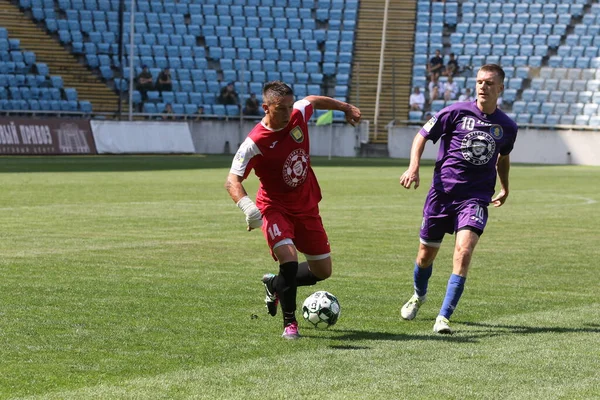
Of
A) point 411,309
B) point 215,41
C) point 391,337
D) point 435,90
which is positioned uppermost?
point 391,337

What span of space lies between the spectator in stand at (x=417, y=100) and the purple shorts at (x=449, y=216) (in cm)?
4083

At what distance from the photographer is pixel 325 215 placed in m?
19.5

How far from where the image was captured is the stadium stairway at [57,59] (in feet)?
155

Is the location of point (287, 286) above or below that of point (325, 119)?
above

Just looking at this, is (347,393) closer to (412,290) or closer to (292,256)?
(292,256)

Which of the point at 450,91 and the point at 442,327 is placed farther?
the point at 450,91

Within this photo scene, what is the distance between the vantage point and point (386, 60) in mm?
52781

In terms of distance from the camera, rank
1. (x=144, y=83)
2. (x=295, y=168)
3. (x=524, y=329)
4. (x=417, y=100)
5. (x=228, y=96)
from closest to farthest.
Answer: (x=295, y=168) → (x=524, y=329) → (x=144, y=83) → (x=228, y=96) → (x=417, y=100)

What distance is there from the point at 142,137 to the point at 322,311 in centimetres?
3371

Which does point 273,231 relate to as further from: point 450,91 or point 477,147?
point 450,91

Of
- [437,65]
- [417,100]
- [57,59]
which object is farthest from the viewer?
[437,65]

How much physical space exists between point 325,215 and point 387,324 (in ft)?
35.5

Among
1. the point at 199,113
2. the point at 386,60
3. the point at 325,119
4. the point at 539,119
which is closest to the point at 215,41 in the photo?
the point at 199,113

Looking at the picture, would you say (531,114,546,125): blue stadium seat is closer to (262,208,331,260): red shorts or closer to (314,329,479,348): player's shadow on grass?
(262,208,331,260): red shorts
